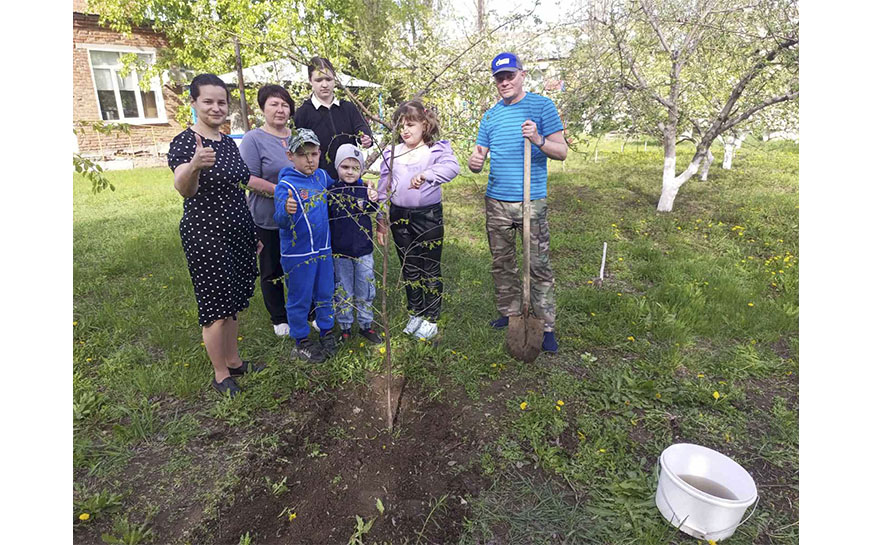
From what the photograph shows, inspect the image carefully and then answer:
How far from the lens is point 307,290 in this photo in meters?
3.16

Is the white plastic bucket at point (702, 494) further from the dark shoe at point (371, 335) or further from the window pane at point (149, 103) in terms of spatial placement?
the window pane at point (149, 103)

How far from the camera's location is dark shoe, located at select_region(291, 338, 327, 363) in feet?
10.9

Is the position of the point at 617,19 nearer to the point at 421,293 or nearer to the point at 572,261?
the point at 572,261

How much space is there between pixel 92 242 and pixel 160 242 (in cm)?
98

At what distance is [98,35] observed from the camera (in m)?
12.8

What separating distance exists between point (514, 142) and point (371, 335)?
6.21 ft

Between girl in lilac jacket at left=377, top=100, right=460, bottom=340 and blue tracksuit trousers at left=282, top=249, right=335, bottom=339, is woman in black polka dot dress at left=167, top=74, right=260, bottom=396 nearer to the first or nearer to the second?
blue tracksuit trousers at left=282, top=249, right=335, bottom=339

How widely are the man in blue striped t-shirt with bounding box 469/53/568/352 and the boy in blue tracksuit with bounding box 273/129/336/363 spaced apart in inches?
46.7

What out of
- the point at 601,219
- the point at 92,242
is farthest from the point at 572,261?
the point at 92,242

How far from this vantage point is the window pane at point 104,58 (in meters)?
13.0

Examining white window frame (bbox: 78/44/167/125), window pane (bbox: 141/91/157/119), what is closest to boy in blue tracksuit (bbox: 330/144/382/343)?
white window frame (bbox: 78/44/167/125)

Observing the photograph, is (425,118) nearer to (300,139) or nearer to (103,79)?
(300,139)

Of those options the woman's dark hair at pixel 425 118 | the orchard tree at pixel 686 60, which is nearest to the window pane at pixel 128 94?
the orchard tree at pixel 686 60

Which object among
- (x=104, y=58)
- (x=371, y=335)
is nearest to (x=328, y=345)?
(x=371, y=335)
